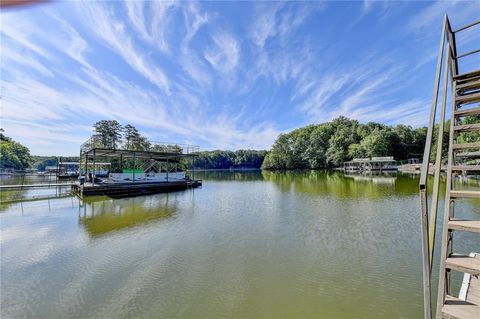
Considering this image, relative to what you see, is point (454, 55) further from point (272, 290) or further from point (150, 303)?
point (150, 303)

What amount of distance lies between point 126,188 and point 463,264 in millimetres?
20332

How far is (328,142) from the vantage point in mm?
66375

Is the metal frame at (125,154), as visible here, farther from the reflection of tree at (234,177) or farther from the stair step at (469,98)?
the stair step at (469,98)

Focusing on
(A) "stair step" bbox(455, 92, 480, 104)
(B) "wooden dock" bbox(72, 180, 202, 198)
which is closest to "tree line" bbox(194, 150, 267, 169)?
(B) "wooden dock" bbox(72, 180, 202, 198)

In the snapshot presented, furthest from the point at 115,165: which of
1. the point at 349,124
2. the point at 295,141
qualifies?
A: the point at 349,124

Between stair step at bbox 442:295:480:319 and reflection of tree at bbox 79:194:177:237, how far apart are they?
33.1 ft

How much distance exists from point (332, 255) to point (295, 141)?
68025 mm

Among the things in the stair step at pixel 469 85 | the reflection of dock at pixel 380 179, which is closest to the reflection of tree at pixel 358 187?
the reflection of dock at pixel 380 179

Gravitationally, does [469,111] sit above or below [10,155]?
below

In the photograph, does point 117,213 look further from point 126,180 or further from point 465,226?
point 465,226

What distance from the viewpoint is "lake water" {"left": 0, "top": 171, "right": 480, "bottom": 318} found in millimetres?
4449

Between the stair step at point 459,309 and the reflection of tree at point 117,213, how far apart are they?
1008 centimetres

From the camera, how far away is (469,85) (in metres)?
3.40

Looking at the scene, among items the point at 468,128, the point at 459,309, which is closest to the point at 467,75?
the point at 468,128
